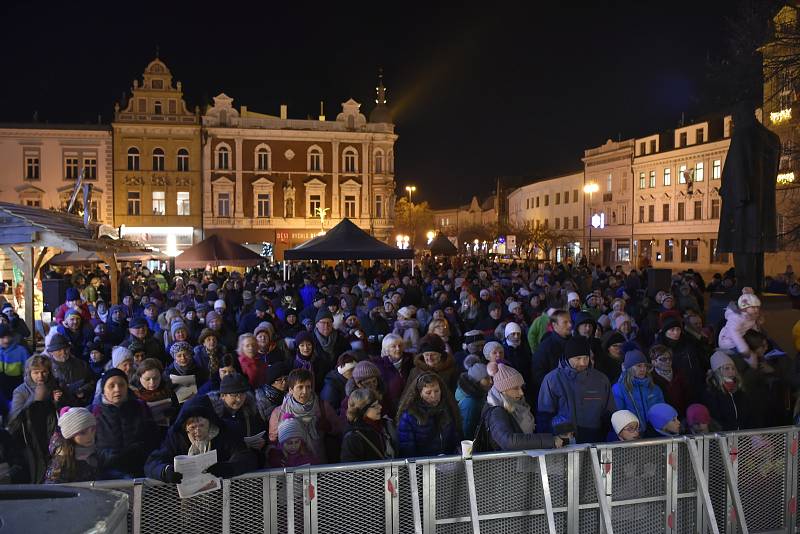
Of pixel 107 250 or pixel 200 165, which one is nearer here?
pixel 107 250

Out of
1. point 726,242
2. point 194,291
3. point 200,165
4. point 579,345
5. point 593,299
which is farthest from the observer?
point 200,165

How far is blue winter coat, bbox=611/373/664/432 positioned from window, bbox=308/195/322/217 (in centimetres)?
4629

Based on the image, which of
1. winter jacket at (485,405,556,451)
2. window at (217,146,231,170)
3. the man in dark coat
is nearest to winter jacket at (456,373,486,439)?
winter jacket at (485,405,556,451)

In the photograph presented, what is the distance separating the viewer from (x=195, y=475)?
3.99 meters

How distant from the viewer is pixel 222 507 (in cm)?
413

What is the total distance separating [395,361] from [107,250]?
35.7 ft

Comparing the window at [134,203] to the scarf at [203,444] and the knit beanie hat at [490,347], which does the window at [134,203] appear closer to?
the knit beanie hat at [490,347]

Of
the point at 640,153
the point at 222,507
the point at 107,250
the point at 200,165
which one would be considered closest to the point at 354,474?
the point at 222,507

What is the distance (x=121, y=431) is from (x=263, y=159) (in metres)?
47.0

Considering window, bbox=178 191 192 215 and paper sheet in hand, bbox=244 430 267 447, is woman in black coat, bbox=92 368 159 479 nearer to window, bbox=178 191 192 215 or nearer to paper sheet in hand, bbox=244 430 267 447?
paper sheet in hand, bbox=244 430 267 447

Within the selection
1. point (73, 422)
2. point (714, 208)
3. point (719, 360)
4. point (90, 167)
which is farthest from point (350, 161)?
point (73, 422)

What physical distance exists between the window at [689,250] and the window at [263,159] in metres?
32.5

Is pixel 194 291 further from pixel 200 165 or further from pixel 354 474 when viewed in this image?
pixel 200 165

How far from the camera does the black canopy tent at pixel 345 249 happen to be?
20.1 meters
